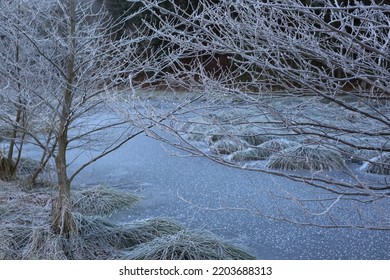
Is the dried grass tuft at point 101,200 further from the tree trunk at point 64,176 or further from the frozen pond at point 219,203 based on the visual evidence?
the tree trunk at point 64,176

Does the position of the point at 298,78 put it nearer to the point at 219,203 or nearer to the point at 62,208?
the point at 62,208

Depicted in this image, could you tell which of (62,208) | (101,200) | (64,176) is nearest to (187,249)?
(62,208)

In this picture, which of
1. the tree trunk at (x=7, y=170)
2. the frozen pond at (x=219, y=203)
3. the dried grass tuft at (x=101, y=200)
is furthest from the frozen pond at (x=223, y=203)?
the tree trunk at (x=7, y=170)

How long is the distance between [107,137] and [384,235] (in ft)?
7.46

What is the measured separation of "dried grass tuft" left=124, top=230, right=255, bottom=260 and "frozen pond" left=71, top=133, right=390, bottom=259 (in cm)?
20

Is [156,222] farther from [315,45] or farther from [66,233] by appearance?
[315,45]

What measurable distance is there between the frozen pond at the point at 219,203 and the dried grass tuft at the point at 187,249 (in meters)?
0.20

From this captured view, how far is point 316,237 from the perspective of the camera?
158 inches

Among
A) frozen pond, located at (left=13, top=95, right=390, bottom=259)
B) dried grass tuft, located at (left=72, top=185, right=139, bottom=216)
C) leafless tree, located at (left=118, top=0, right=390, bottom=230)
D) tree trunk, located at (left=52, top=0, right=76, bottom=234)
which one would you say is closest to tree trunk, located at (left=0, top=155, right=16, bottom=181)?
frozen pond, located at (left=13, top=95, right=390, bottom=259)

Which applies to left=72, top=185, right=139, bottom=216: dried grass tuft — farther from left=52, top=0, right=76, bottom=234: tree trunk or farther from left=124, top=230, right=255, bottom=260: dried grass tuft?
left=124, top=230, right=255, bottom=260: dried grass tuft

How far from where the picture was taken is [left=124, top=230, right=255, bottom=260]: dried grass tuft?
330 cm

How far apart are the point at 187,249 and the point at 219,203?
143 centimetres
